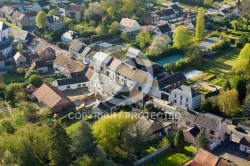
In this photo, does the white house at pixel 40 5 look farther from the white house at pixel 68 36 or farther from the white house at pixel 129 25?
the white house at pixel 129 25

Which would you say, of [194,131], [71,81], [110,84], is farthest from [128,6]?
[194,131]

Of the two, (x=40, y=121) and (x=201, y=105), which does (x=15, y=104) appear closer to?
(x=40, y=121)

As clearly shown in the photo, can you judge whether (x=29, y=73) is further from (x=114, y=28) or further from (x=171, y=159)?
(x=171, y=159)

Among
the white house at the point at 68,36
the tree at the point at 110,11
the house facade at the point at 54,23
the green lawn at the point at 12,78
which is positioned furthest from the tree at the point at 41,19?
the green lawn at the point at 12,78

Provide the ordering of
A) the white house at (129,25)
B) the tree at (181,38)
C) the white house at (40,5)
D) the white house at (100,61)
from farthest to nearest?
the white house at (40,5) < the white house at (129,25) < the tree at (181,38) < the white house at (100,61)

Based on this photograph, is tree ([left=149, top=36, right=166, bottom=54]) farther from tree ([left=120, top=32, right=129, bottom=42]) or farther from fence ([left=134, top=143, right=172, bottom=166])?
fence ([left=134, top=143, right=172, bottom=166])

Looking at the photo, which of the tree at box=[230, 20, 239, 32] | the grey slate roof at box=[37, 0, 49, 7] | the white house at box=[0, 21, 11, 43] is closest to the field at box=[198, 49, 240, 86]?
the tree at box=[230, 20, 239, 32]

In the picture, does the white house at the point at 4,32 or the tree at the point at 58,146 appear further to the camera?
the white house at the point at 4,32
